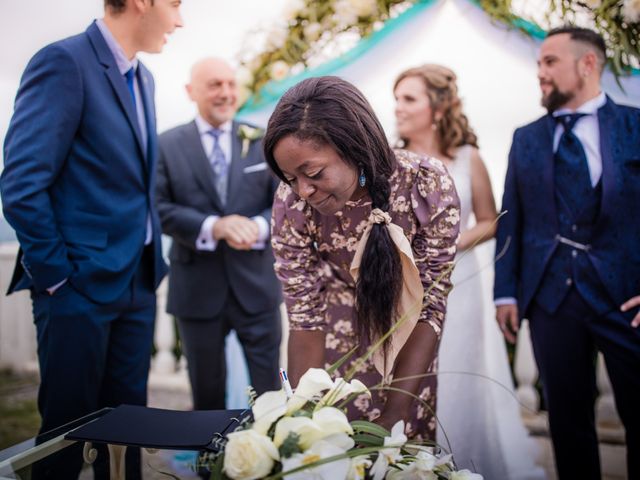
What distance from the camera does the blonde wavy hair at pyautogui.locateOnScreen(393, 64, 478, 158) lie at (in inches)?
112

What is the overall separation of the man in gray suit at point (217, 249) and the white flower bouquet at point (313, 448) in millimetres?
1902

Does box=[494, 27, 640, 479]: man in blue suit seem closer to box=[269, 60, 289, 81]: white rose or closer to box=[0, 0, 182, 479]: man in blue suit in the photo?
box=[269, 60, 289, 81]: white rose

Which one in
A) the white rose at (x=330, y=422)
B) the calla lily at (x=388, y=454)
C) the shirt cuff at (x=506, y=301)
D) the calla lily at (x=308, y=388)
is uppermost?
the calla lily at (x=308, y=388)

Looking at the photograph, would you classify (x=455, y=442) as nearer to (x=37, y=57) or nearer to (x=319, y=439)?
(x=319, y=439)

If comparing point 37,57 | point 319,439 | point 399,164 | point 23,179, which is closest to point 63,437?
point 319,439

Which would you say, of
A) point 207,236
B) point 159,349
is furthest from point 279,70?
point 159,349

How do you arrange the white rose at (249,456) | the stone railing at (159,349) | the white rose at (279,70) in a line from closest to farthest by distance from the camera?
1. the white rose at (249,456)
2. the white rose at (279,70)
3. the stone railing at (159,349)

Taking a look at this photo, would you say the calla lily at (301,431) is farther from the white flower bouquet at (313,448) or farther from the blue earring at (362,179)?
the blue earring at (362,179)

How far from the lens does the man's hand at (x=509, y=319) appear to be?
2.45m

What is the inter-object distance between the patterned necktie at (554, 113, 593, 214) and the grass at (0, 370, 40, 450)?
311 cm

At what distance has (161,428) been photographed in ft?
4.14

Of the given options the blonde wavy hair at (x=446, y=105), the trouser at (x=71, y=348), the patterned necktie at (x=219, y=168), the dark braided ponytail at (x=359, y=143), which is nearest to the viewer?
the dark braided ponytail at (x=359, y=143)

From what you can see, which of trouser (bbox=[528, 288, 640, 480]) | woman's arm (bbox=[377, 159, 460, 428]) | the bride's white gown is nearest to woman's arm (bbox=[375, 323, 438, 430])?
woman's arm (bbox=[377, 159, 460, 428])

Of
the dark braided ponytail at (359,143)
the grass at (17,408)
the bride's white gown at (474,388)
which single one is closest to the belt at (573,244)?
the bride's white gown at (474,388)
